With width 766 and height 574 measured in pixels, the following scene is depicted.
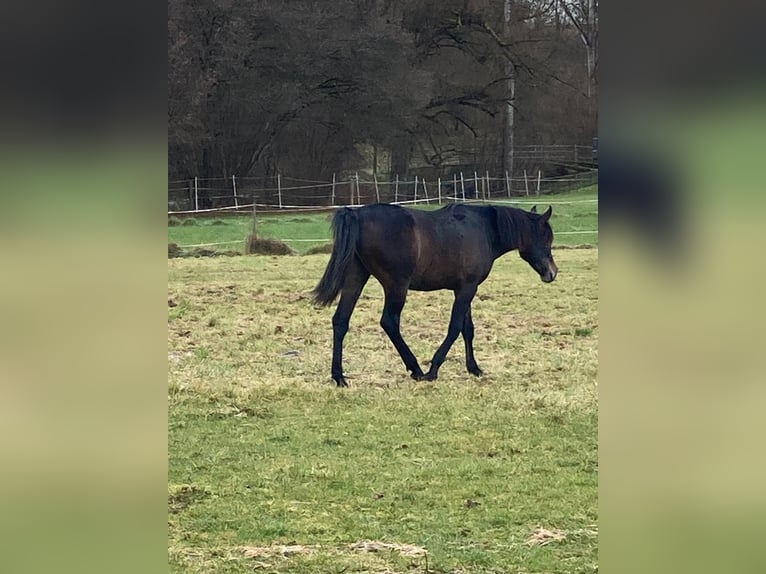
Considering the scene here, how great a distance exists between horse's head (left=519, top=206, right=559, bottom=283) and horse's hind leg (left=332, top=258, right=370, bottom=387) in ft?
3.06

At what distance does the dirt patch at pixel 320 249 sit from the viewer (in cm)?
457

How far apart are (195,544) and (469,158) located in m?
2.38

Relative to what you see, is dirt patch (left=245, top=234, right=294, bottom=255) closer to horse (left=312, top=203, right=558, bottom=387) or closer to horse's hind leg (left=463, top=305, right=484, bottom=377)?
horse (left=312, top=203, right=558, bottom=387)

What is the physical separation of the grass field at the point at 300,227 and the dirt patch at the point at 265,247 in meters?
0.04

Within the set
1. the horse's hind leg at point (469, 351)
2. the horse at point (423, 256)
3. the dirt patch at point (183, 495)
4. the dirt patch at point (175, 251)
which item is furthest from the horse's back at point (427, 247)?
the dirt patch at point (183, 495)

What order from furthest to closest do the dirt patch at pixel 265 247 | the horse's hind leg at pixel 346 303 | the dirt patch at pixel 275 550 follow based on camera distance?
the dirt patch at pixel 265 247, the horse's hind leg at pixel 346 303, the dirt patch at pixel 275 550

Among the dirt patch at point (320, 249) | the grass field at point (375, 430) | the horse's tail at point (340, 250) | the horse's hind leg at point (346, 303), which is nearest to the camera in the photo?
the grass field at point (375, 430)

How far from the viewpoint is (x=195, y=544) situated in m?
3.07

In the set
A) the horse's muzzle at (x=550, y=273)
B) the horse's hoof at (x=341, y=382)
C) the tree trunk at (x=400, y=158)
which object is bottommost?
the horse's hoof at (x=341, y=382)

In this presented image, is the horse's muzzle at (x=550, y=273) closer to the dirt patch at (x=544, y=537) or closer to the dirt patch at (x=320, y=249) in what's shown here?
the dirt patch at (x=320, y=249)

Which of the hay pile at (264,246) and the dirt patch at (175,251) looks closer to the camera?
the dirt patch at (175,251)

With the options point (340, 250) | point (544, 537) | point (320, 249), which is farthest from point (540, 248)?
point (544, 537)
